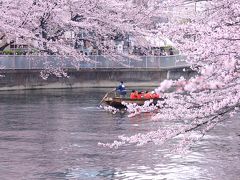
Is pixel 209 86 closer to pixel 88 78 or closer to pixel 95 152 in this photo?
pixel 95 152

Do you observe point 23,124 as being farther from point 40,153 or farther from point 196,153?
point 196,153

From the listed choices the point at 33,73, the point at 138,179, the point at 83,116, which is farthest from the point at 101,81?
the point at 138,179

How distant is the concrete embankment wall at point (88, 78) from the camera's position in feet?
168

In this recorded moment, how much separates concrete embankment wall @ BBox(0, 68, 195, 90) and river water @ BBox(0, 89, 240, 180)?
1569 cm

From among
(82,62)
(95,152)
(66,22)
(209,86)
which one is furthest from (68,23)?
(209,86)

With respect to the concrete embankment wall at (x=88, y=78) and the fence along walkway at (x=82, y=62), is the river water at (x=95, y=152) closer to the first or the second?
the fence along walkway at (x=82, y=62)

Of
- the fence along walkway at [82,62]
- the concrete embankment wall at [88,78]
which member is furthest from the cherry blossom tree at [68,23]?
the concrete embankment wall at [88,78]

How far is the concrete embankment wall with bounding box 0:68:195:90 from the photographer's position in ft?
168

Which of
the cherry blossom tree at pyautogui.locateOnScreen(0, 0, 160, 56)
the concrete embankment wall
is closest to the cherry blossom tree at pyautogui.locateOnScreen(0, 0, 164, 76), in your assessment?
the cherry blossom tree at pyautogui.locateOnScreen(0, 0, 160, 56)

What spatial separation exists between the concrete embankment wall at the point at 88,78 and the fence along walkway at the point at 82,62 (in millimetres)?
453

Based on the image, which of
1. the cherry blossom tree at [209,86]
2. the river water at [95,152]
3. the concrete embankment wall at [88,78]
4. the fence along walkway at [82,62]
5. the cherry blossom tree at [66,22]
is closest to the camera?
the cherry blossom tree at [209,86]

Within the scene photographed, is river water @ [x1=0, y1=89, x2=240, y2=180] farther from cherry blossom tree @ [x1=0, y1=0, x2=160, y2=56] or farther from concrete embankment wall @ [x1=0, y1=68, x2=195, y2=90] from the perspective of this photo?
concrete embankment wall @ [x1=0, y1=68, x2=195, y2=90]

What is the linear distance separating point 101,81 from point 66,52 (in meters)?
15.5

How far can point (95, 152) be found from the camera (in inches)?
835
